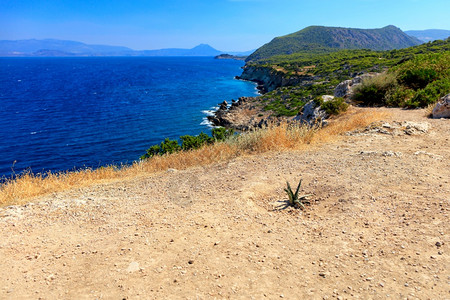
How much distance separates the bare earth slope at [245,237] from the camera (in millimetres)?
3768

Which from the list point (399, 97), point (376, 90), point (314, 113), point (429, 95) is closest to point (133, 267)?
point (314, 113)

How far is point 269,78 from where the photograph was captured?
8181 cm

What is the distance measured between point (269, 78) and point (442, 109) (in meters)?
72.8

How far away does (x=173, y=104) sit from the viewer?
56.9 meters

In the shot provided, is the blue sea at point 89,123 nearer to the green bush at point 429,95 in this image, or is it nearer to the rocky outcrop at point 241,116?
the rocky outcrop at point 241,116

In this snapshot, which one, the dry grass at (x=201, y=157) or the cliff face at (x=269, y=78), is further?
the cliff face at (x=269, y=78)

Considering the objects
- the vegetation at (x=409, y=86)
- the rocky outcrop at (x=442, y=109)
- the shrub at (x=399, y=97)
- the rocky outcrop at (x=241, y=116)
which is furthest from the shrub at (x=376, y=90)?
the rocky outcrop at (x=241, y=116)

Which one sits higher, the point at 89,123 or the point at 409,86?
the point at 409,86

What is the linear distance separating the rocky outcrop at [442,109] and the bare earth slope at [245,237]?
5.09 metres

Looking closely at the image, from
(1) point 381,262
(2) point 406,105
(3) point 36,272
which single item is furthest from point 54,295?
(2) point 406,105

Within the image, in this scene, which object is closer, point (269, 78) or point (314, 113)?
point (314, 113)

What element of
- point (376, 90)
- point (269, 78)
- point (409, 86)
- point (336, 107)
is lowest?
point (336, 107)

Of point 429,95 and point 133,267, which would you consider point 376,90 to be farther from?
point 133,267

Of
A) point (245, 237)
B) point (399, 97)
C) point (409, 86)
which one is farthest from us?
point (409, 86)
